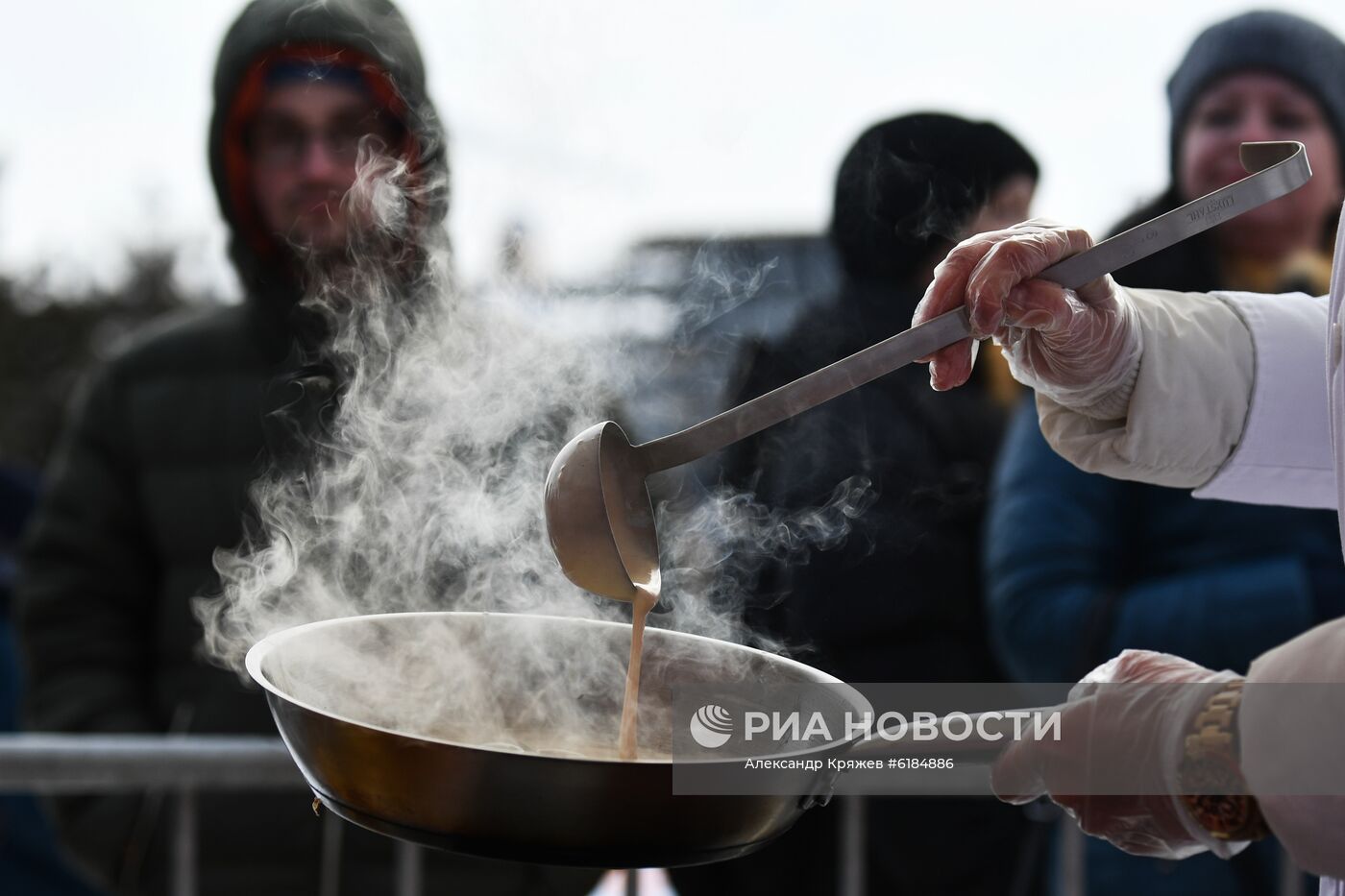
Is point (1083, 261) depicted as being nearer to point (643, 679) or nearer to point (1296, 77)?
point (643, 679)

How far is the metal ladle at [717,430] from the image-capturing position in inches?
55.8

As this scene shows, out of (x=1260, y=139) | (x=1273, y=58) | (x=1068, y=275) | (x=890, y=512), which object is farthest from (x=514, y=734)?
(x=1273, y=58)

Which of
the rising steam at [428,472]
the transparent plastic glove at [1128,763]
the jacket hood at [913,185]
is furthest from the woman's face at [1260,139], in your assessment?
the transparent plastic glove at [1128,763]

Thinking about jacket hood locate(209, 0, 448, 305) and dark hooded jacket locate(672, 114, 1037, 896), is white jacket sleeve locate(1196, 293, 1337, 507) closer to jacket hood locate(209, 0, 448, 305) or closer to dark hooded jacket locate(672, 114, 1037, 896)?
dark hooded jacket locate(672, 114, 1037, 896)

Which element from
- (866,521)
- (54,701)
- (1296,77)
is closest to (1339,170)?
(1296,77)

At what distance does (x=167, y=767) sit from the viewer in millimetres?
2660

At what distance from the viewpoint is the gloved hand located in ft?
4.94

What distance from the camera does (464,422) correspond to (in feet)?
8.52

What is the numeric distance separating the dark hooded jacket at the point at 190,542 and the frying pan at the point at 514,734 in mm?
1120

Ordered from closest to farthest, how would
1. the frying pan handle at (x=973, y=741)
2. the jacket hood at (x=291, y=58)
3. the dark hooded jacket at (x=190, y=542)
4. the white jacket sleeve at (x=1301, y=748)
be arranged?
the white jacket sleeve at (x=1301, y=748), the frying pan handle at (x=973, y=741), the dark hooded jacket at (x=190, y=542), the jacket hood at (x=291, y=58)

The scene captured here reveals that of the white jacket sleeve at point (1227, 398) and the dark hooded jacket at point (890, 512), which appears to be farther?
the dark hooded jacket at point (890, 512)

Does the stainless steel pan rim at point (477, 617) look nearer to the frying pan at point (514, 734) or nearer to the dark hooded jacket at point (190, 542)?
the frying pan at point (514, 734)

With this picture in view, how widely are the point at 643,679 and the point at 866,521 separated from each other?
1318mm

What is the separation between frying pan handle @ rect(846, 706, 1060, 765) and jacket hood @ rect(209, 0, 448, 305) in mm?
1977
